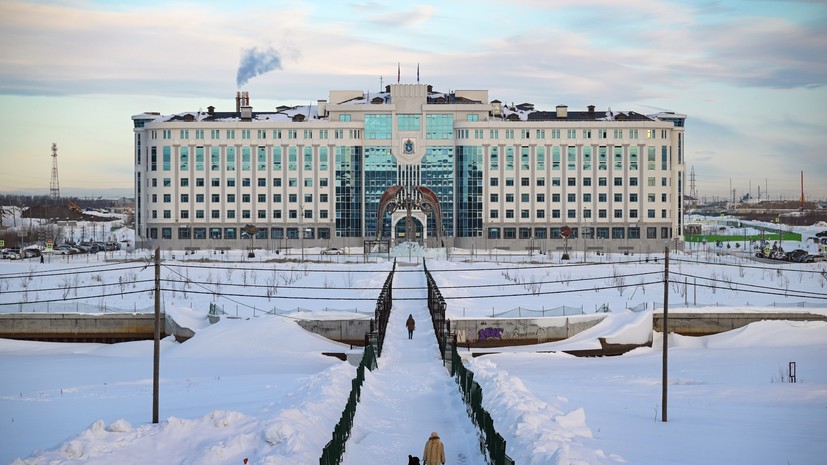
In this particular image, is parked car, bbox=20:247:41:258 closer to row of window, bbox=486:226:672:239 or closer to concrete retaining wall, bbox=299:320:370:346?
row of window, bbox=486:226:672:239

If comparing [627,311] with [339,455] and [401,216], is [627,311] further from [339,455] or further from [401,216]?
[401,216]

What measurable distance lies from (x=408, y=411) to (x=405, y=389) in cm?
328

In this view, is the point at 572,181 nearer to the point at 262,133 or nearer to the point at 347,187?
the point at 347,187

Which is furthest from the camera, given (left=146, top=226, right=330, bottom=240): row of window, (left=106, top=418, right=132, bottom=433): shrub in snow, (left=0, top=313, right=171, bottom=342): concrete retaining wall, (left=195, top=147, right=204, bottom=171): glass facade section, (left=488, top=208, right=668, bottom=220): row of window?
(left=195, top=147, right=204, bottom=171): glass facade section

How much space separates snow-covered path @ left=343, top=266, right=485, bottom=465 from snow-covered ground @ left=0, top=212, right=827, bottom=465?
9cm

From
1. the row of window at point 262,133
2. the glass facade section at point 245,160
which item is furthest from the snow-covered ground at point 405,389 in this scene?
the row of window at point 262,133

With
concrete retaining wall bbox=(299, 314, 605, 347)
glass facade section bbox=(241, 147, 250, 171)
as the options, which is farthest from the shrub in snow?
glass facade section bbox=(241, 147, 250, 171)

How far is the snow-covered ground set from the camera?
22.1m

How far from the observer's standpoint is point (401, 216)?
115125 millimetres

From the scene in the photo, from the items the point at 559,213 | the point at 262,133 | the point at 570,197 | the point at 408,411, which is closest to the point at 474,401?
the point at 408,411

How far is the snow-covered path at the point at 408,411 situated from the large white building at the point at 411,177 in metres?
77.8

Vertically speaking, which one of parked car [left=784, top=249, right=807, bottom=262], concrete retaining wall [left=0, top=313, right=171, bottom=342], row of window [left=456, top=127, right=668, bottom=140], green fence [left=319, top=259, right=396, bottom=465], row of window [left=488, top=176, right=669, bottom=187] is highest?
row of window [left=456, top=127, right=668, bottom=140]

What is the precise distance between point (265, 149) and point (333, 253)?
25598mm

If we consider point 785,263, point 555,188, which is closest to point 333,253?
point 555,188
